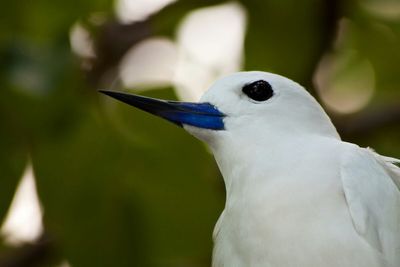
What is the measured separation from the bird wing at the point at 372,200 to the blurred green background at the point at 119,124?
4.08 feet

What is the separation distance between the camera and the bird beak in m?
6.55

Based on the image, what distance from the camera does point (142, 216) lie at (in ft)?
24.5

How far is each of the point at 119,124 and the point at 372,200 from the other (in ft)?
6.03

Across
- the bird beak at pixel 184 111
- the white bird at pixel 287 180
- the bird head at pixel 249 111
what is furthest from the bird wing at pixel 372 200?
the bird beak at pixel 184 111

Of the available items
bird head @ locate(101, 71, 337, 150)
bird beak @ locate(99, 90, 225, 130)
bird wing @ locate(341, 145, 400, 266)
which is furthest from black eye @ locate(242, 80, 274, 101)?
bird wing @ locate(341, 145, 400, 266)

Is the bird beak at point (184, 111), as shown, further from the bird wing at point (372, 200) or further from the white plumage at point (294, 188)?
the bird wing at point (372, 200)

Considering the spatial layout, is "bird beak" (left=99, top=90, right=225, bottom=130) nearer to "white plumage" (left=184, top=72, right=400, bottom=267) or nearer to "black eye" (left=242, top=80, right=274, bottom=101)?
"white plumage" (left=184, top=72, right=400, bottom=267)

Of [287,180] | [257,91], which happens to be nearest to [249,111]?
[257,91]

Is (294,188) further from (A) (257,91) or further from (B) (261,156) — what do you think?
(A) (257,91)

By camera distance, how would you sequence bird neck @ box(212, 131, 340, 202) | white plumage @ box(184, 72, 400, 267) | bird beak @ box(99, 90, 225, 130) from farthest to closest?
1. bird beak @ box(99, 90, 225, 130)
2. bird neck @ box(212, 131, 340, 202)
3. white plumage @ box(184, 72, 400, 267)

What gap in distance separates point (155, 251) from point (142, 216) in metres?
0.18

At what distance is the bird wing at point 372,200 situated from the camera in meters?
6.11

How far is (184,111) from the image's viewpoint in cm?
660

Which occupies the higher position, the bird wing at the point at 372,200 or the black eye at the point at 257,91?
the black eye at the point at 257,91
